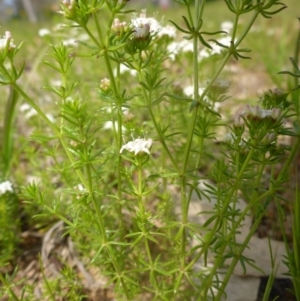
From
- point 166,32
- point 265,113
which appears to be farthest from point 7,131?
point 265,113

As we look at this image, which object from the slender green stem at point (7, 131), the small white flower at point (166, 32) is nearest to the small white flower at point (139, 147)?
the small white flower at point (166, 32)

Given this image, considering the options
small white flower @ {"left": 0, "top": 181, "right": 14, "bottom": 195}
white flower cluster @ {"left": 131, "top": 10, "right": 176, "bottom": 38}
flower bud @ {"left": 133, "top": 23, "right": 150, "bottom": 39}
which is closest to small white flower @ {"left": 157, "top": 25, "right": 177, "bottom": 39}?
white flower cluster @ {"left": 131, "top": 10, "right": 176, "bottom": 38}

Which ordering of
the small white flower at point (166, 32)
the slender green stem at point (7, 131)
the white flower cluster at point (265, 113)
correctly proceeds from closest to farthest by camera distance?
the white flower cluster at point (265, 113) < the small white flower at point (166, 32) < the slender green stem at point (7, 131)

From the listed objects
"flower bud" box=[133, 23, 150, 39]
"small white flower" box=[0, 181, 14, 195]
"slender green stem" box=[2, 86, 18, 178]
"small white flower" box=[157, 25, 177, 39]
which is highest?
"small white flower" box=[157, 25, 177, 39]

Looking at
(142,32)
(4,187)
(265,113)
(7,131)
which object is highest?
(142,32)

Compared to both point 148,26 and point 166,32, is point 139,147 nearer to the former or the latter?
point 148,26

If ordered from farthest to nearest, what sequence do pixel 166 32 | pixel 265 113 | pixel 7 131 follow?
pixel 7 131
pixel 166 32
pixel 265 113

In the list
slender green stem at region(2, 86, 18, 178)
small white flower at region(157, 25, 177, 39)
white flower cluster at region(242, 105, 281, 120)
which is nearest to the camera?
white flower cluster at region(242, 105, 281, 120)

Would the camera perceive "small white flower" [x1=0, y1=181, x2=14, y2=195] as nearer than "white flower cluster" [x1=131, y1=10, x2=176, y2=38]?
No

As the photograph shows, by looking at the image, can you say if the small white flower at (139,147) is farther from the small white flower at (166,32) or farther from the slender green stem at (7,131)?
the slender green stem at (7,131)

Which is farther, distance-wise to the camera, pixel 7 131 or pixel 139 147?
A: pixel 7 131

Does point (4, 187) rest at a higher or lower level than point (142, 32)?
lower

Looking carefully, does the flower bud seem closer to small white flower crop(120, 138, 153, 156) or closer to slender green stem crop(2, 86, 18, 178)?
small white flower crop(120, 138, 153, 156)
